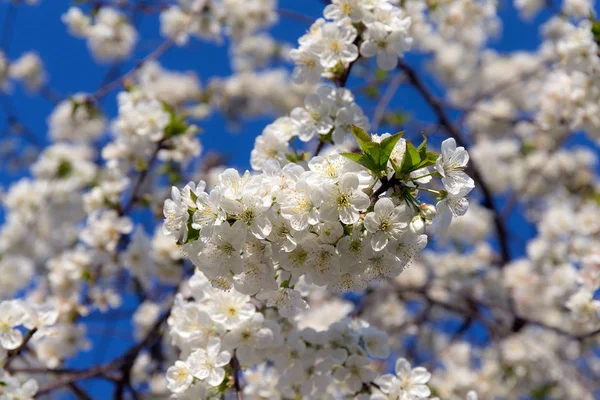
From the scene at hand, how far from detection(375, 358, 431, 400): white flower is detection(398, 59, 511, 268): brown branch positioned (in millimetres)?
2274

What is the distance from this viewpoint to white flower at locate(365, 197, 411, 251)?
142 centimetres

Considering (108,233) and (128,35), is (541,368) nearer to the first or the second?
(108,233)

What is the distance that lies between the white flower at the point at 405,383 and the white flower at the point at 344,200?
83cm

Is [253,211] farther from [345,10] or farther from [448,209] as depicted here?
[345,10]

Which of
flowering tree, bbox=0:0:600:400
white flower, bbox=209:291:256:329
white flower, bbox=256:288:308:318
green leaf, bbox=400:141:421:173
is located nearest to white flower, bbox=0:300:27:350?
flowering tree, bbox=0:0:600:400

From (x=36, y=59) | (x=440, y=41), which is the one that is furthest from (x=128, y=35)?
(x=440, y=41)

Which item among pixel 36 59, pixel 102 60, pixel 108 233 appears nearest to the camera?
pixel 108 233

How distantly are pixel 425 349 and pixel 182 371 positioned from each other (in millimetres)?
4468

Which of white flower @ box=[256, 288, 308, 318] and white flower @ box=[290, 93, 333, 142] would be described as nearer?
white flower @ box=[256, 288, 308, 318]

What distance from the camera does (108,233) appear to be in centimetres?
310

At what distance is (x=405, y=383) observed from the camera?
78.1 inches

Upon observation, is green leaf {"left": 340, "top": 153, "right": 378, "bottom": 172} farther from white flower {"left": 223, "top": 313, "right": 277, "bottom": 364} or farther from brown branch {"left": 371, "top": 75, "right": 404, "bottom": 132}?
A: brown branch {"left": 371, "top": 75, "right": 404, "bottom": 132}

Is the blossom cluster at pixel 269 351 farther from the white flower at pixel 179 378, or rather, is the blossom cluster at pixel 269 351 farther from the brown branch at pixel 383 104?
the brown branch at pixel 383 104

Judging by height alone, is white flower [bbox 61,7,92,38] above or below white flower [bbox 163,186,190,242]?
below
